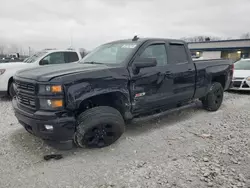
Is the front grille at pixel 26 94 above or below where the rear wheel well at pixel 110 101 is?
above

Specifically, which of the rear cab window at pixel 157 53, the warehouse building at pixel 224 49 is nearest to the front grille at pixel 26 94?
the rear cab window at pixel 157 53

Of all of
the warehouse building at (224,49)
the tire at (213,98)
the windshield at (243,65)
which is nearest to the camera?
the tire at (213,98)

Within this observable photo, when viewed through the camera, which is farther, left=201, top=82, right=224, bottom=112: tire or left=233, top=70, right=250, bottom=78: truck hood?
left=233, top=70, right=250, bottom=78: truck hood

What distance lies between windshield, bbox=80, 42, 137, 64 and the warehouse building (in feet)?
Answer: 89.2

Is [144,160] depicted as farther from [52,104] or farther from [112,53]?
[112,53]

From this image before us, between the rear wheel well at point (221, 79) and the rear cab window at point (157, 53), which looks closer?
the rear cab window at point (157, 53)

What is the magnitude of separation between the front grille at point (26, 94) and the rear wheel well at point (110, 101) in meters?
0.75

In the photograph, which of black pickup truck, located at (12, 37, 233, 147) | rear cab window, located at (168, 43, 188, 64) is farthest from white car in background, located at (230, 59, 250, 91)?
rear cab window, located at (168, 43, 188, 64)

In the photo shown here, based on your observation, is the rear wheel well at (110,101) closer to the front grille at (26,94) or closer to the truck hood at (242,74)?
the front grille at (26,94)

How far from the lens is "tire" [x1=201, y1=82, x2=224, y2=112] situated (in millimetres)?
5508

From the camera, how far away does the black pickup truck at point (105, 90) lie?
298 cm

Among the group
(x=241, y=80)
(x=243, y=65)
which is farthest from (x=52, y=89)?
(x=243, y=65)

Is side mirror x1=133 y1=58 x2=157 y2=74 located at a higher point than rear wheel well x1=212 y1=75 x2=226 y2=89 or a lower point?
higher

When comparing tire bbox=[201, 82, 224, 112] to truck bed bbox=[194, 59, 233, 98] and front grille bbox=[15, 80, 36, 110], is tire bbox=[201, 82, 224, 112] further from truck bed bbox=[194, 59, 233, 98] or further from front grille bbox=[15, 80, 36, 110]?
front grille bbox=[15, 80, 36, 110]
